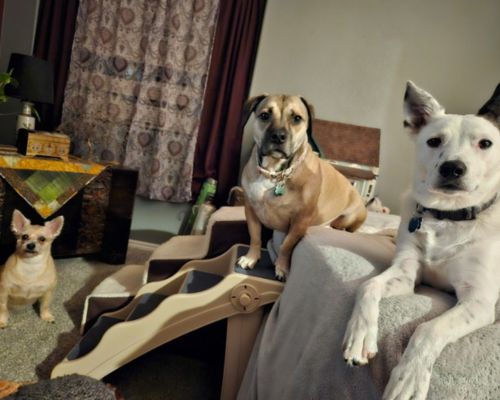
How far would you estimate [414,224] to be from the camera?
3.33 ft

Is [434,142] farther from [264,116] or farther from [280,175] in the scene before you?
[264,116]

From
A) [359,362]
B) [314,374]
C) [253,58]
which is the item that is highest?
[253,58]

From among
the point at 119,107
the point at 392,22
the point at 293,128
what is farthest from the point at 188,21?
the point at 293,128

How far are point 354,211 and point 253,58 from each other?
2.02 metres

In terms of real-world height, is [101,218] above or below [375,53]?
below

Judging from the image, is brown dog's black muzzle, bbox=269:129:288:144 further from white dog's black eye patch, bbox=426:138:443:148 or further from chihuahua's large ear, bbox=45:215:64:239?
chihuahua's large ear, bbox=45:215:64:239

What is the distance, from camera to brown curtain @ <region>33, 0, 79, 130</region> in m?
3.01

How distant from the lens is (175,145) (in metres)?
3.12

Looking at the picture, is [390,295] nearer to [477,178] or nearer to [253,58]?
[477,178]

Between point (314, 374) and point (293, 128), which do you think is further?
point (293, 128)

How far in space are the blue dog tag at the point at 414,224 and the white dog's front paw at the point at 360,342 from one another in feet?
1.31

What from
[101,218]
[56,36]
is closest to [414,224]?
[101,218]

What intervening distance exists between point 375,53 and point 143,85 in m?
2.09

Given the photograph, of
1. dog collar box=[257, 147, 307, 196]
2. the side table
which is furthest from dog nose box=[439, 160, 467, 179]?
the side table
